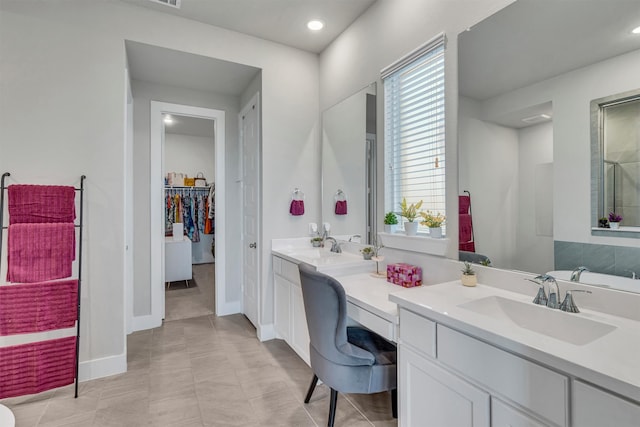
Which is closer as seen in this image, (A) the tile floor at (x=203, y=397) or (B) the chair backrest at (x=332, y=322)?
(B) the chair backrest at (x=332, y=322)

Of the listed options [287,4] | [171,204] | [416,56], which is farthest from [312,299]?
[171,204]

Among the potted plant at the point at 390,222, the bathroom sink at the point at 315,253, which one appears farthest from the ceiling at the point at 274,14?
the bathroom sink at the point at 315,253

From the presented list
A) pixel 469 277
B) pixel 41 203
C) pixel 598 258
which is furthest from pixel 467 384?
pixel 41 203

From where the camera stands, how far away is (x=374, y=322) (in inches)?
64.6

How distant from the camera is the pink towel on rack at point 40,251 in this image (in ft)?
6.68

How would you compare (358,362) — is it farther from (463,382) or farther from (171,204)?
(171,204)

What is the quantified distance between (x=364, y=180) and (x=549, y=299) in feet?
5.31

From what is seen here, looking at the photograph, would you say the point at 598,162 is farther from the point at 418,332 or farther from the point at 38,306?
the point at 38,306

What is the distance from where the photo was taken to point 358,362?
166 cm

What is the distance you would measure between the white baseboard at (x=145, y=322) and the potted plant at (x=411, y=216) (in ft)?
9.61

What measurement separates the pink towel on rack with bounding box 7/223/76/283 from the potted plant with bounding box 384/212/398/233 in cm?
227

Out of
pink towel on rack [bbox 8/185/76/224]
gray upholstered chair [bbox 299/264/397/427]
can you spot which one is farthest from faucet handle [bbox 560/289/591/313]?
pink towel on rack [bbox 8/185/76/224]

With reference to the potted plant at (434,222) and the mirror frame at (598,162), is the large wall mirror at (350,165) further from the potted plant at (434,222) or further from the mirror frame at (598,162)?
the mirror frame at (598,162)

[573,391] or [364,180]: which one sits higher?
[364,180]
